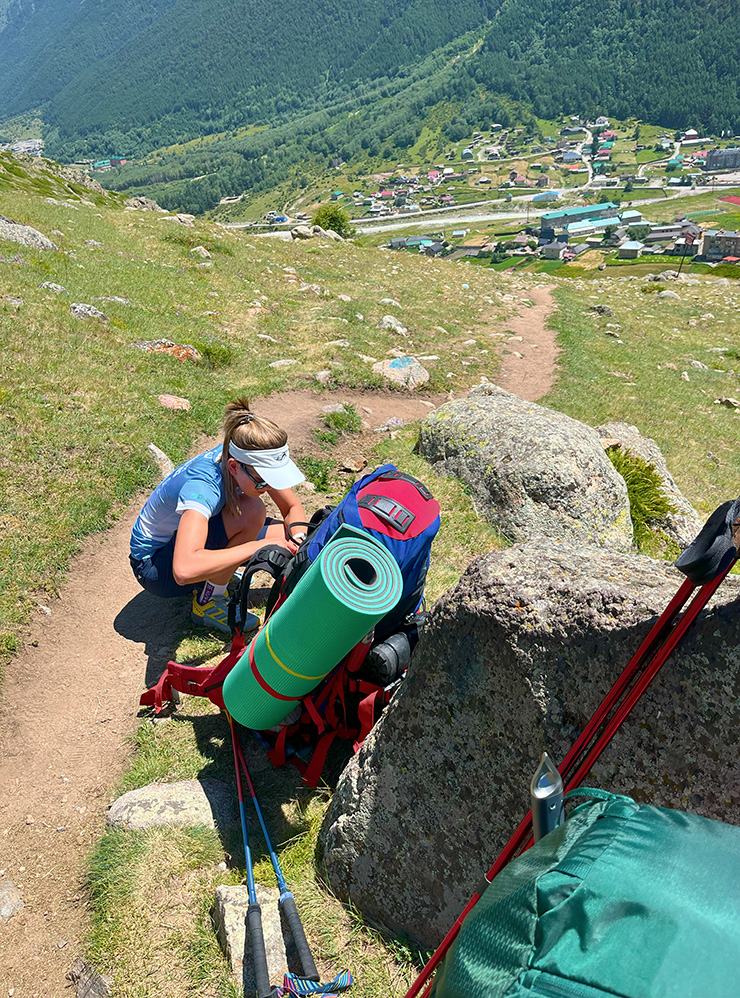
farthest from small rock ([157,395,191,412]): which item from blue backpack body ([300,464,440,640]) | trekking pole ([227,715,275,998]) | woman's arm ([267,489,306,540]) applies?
trekking pole ([227,715,275,998])

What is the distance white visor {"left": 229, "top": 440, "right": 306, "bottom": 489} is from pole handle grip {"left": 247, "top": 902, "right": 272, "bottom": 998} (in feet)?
11.2

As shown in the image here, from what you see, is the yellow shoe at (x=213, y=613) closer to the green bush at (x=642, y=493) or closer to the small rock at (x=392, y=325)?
the green bush at (x=642, y=493)

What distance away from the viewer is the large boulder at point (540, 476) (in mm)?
8922

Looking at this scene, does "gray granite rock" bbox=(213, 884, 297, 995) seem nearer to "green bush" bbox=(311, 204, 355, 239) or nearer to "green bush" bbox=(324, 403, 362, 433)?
"green bush" bbox=(324, 403, 362, 433)

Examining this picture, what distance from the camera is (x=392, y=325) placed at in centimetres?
1947

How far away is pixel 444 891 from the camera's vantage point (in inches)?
145

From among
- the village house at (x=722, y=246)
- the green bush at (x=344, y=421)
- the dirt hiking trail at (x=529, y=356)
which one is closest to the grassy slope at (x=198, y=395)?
the dirt hiking trail at (x=529, y=356)

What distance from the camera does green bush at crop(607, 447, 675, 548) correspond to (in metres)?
10.1

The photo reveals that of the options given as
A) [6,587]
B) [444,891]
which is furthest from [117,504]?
[444,891]

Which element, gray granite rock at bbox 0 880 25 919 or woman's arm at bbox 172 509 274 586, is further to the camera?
woman's arm at bbox 172 509 274 586

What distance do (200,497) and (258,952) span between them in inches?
145

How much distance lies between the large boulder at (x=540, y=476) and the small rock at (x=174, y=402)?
524 centimetres

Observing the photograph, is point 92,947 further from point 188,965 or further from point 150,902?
point 188,965

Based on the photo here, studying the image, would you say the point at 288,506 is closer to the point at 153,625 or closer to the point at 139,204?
the point at 153,625
